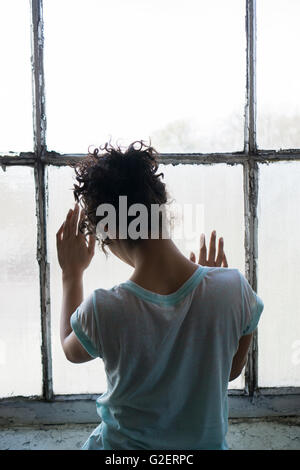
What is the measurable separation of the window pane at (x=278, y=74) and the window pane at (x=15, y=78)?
2.22 feet

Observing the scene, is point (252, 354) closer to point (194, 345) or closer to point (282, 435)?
point (282, 435)

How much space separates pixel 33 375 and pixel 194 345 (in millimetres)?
693

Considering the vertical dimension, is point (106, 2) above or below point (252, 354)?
above

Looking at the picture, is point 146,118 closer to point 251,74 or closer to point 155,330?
point 251,74

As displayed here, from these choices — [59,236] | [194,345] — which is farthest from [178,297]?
[59,236]

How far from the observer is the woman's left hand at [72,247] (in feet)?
2.96

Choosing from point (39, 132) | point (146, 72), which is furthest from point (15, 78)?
point (146, 72)

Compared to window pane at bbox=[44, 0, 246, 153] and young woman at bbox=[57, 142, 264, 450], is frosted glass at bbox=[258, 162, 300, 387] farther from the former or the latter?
young woman at bbox=[57, 142, 264, 450]

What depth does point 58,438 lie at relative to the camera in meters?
1.10

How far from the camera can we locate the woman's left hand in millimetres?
Answer: 902

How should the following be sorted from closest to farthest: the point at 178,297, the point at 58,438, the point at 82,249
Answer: the point at 178,297 → the point at 82,249 → the point at 58,438

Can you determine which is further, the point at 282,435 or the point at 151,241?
the point at 282,435

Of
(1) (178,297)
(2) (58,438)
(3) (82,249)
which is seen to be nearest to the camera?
(1) (178,297)

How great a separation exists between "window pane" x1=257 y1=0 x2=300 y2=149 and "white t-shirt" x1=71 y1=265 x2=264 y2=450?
2.01 feet
